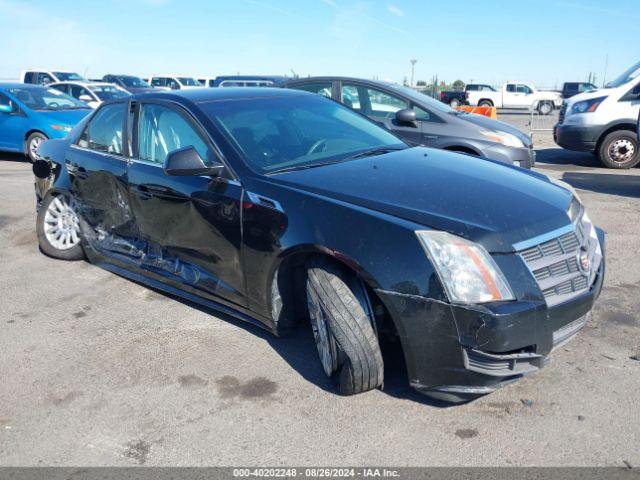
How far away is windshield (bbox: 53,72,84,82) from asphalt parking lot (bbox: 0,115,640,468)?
2094 cm

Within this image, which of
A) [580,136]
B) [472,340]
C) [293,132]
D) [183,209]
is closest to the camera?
[472,340]

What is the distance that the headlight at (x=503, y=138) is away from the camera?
300 inches

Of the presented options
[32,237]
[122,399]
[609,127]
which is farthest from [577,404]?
[609,127]

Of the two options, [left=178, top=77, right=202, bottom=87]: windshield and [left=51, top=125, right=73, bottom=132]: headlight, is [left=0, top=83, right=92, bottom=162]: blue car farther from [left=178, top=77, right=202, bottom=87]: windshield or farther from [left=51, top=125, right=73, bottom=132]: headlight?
[left=178, top=77, right=202, bottom=87]: windshield

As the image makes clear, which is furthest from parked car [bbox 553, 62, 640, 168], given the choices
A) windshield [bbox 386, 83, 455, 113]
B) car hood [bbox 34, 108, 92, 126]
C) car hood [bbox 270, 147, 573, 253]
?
car hood [bbox 34, 108, 92, 126]

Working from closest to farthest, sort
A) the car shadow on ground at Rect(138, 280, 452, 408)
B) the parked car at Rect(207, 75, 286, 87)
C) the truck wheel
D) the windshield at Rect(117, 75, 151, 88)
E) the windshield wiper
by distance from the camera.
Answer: the car shadow on ground at Rect(138, 280, 452, 408) → the windshield wiper → the parked car at Rect(207, 75, 286, 87) → the windshield at Rect(117, 75, 151, 88) → the truck wheel

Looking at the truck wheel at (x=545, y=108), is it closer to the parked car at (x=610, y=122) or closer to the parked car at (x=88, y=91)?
the parked car at (x=88, y=91)

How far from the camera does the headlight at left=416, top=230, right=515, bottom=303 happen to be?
9.05 feet

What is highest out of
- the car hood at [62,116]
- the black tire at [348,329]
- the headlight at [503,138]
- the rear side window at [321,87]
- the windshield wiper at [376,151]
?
the rear side window at [321,87]

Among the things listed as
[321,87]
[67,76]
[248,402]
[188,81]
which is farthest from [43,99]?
[188,81]

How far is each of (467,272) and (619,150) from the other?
919cm

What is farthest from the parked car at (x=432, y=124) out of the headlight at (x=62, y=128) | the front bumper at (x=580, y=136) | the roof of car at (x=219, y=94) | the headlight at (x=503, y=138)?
the headlight at (x=62, y=128)

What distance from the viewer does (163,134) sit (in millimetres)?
4371

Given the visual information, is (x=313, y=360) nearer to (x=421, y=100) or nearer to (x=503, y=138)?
(x=503, y=138)
